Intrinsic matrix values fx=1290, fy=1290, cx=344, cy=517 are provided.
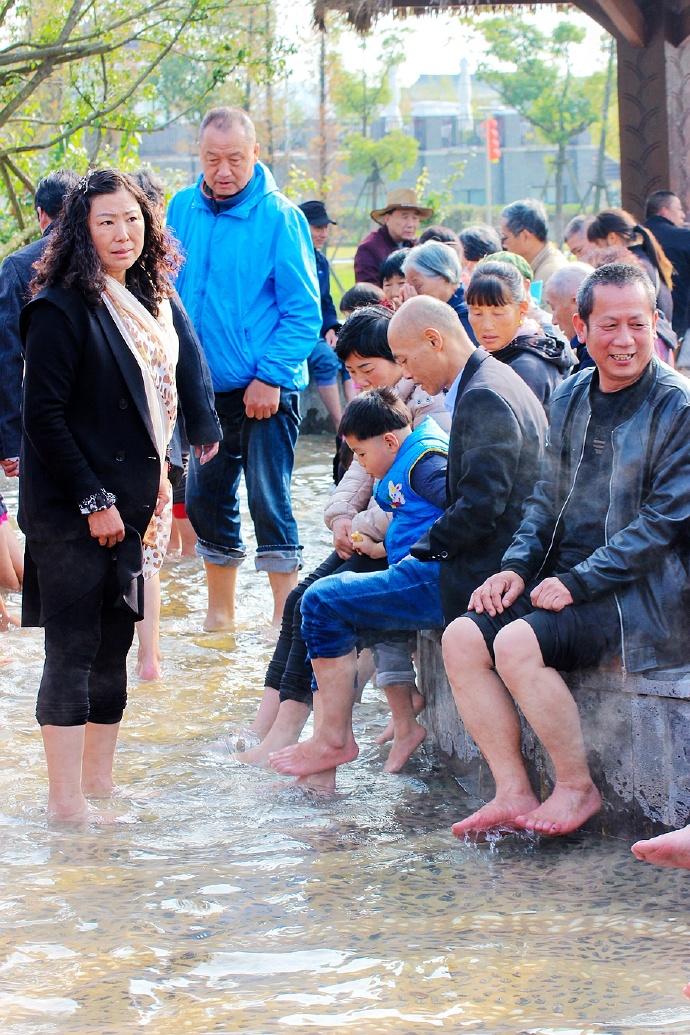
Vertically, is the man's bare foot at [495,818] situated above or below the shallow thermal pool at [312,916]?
above

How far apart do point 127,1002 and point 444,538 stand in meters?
1.72

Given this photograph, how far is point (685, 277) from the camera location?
8.38 m

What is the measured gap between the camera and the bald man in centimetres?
395

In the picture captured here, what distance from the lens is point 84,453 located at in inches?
151

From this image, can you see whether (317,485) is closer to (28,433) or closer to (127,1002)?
(28,433)

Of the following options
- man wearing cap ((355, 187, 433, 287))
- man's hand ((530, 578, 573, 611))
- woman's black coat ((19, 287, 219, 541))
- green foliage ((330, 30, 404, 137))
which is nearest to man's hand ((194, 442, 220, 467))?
woman's black coat ((19, 287, 219, 541))

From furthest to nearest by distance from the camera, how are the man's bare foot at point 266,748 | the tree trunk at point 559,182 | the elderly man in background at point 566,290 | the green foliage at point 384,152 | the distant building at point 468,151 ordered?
the distant building at point 468,151, the green foliage at point 384,152, the tree trunk at point 559,182, the elderly man in background at point 566,290, the man's bare foot at point 266,748

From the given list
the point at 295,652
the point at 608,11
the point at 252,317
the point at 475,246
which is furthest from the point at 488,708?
the point at 608,11

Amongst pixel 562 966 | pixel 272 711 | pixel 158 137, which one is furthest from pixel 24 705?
pixel 158 137

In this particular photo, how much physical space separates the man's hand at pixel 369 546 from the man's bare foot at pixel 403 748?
0.60 metres

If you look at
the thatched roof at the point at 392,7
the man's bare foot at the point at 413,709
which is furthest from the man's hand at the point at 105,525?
the thatched roof at the point at 392,7

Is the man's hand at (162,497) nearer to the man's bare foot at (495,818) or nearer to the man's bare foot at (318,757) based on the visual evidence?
the man's bare foot at (318,757)

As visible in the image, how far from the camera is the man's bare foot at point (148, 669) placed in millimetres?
5500

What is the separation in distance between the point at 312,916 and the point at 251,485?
114 inches
